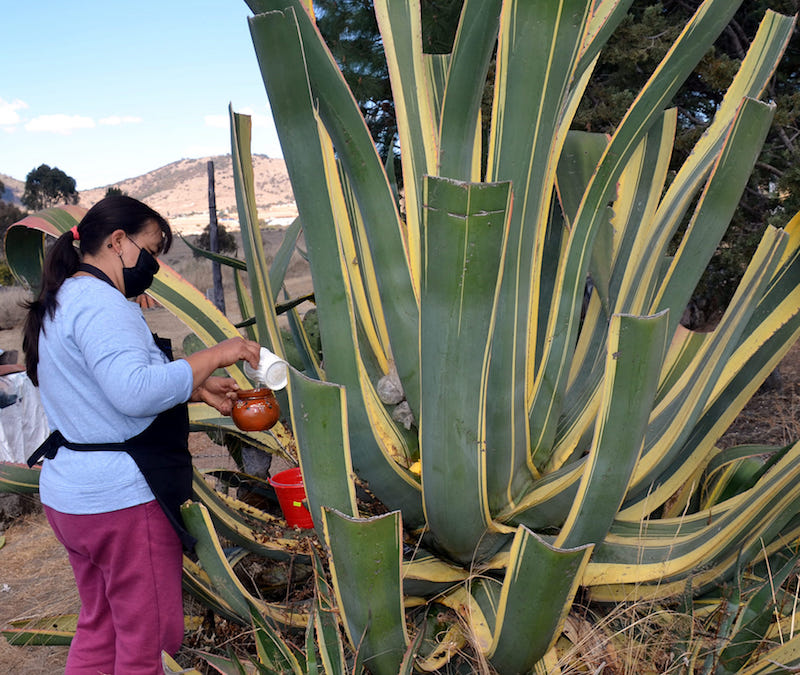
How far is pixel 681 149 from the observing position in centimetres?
391

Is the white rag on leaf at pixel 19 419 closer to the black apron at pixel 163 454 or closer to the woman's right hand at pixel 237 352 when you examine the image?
the black apron at pixel 163 454

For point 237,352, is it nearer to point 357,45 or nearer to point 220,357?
point 220,357

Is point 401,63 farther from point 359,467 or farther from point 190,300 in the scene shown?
point 359,467

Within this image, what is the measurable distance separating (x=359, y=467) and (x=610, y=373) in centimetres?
53

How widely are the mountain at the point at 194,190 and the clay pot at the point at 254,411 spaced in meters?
51.2

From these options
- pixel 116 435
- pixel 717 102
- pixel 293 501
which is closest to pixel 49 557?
pixel 293 501

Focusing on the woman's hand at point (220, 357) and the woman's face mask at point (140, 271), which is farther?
the woman's face mask at point (140, 271)

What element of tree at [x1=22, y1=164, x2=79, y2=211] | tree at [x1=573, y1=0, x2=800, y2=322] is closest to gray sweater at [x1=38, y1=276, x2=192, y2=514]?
tree at [x1=573, y1=0, x2=800, y2=322]

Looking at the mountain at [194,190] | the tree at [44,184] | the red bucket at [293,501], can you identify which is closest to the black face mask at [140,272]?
the red bucket at [293,501]

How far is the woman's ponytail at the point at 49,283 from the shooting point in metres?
1.52

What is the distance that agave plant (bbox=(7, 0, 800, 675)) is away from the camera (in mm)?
1013

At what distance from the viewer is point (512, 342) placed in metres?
1.24

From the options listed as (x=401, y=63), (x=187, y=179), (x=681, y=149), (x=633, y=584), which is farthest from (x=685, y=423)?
(x=187, y=179)

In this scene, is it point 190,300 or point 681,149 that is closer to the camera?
point 190,300
